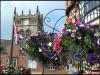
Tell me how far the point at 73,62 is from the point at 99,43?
3.87 feet

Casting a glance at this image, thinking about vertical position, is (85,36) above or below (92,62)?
above

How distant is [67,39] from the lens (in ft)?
35.9

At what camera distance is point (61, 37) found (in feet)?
36.6

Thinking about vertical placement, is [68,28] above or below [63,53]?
above

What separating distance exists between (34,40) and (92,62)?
3.43 meters

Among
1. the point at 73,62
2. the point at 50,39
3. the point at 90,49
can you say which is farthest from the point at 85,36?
the point at 50,39

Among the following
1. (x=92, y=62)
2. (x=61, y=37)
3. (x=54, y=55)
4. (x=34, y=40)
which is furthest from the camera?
(x=34, y=40)

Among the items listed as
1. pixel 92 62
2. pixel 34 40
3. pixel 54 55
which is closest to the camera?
pixel 92 62

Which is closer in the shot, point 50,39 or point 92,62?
point 92,62

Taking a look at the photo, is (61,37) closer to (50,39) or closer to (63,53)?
(63,53)

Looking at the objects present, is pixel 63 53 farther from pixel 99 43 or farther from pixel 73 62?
pixel 99 43

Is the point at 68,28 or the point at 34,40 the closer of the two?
the point at 68,28

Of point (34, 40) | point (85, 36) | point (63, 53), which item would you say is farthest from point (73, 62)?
point (34, 40)

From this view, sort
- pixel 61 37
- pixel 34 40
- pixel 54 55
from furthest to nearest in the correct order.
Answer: pixel 34 40
pixel 54 55
pixel 61 37
